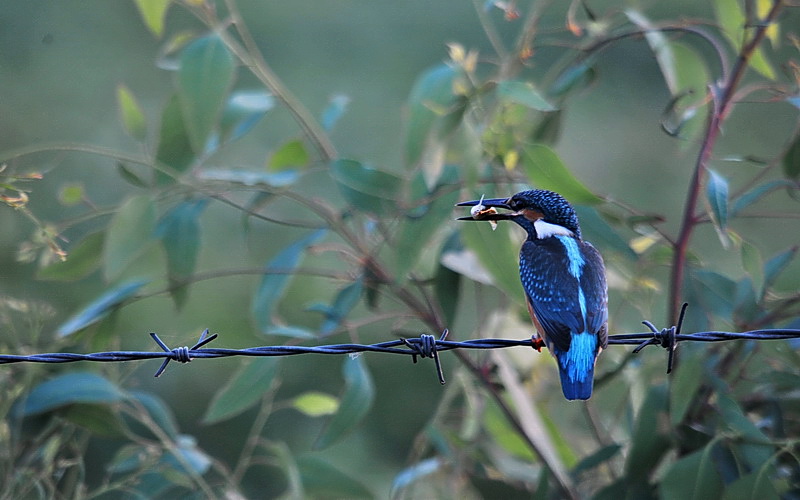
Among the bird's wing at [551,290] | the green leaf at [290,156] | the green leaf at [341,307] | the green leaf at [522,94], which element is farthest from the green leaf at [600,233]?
the green leaf at [290,156]

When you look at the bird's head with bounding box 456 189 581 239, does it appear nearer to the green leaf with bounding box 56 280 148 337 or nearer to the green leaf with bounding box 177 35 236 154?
the green leaf with bounding box 177 35 236 154

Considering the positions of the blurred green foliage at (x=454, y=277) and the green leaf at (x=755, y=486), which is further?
the blurred green foliage at (x=454, y=277)

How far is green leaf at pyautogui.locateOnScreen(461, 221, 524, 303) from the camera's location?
280cm

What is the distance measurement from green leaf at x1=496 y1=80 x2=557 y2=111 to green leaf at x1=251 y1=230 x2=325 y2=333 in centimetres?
80

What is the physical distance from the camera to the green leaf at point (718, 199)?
7.97ft

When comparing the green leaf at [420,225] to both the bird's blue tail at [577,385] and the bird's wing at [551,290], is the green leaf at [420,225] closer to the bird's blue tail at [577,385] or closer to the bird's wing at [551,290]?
the bird's wing at [551,290]

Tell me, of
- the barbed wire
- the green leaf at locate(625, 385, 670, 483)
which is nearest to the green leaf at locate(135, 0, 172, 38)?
the barbed wire

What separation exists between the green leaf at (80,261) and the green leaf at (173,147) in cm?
36

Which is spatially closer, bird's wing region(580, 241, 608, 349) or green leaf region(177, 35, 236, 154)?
bird's wing region(580, 241, 608, 349)

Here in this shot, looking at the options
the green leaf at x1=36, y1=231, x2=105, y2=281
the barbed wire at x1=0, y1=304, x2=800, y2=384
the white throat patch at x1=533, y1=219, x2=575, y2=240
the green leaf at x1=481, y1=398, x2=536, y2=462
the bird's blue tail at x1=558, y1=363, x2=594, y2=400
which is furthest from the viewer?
the green leaf at x1=481, y1=398, x2=536, y2=462

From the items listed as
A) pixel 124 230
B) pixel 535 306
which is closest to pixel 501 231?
pixel 535 306

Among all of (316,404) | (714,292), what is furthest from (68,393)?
(714,292)

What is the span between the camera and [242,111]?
3.34m

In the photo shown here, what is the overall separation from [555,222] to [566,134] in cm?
479
